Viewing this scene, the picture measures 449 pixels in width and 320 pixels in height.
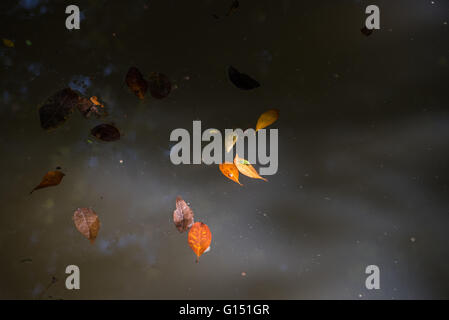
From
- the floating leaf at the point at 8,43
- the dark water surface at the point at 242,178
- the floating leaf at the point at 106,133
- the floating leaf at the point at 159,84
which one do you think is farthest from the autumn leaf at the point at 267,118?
the floating leaf at the point at 8,43

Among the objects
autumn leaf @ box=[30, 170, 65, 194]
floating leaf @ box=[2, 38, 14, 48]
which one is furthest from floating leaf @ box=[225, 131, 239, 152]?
floating leaf @ box=[2, 38, 14, 48]

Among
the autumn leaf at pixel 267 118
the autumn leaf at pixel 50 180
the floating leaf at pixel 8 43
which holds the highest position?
the floating leaf at pixel 8 43

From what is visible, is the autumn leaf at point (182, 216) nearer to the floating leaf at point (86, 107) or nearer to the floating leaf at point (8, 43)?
the floating leaf at point (86, 107)

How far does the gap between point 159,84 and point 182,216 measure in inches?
13.2

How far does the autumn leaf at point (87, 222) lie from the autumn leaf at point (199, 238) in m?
0.23

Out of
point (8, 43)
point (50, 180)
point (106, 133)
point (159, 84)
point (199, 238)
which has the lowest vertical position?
point (199, 238)

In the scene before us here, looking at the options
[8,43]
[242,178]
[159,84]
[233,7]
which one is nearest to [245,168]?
[242,178]

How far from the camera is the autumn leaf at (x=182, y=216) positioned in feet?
2.68

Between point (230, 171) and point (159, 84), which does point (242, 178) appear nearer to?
point (230, 171)

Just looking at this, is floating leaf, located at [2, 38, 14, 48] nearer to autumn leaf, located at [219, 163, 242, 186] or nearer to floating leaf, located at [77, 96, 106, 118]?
floating leaf, located at [77, 96, 106, 118]

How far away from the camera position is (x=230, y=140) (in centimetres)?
83

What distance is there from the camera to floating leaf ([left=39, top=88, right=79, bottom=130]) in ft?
2.72

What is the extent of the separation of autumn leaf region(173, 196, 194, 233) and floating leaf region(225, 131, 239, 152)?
177mm
